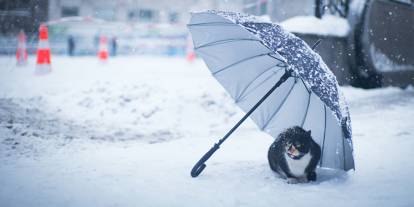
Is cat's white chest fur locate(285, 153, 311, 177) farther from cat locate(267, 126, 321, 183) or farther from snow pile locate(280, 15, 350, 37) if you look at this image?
snow pile locate(280, 15, 350, 37)

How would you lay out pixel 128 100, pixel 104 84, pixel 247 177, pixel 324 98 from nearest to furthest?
pixel 324 98
pixel 247 177
pixel 128 100
pixel 104 84

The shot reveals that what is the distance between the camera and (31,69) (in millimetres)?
8742

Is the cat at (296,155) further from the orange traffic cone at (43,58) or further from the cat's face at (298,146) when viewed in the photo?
the orange traffic cone at (43,58)

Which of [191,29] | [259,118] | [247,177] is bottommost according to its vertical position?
[247,177]

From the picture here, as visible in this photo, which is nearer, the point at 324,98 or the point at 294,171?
the point at 324,98

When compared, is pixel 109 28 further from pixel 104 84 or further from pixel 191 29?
pixel 191 29

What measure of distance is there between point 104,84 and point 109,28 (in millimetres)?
11507

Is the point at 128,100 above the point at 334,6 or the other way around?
the other way around

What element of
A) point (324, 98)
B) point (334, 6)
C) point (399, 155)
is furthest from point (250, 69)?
point (334, 6)

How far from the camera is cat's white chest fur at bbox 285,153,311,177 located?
297cm

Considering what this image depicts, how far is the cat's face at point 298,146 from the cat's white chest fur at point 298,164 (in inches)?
2.3

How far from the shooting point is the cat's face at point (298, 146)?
289 centimetres

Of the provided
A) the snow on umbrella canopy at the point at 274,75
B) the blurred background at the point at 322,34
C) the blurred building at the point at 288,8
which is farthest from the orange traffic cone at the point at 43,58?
the blurred building at the point at 288,8

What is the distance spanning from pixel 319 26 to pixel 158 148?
14.0 ft
